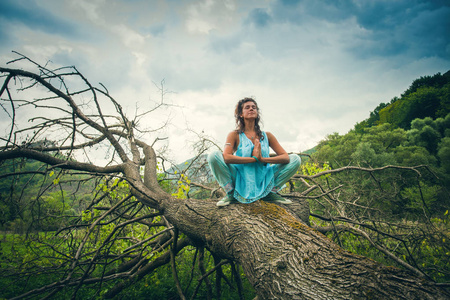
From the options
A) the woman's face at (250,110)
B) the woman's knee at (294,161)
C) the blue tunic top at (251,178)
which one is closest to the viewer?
the blue tunic top at (251,178)

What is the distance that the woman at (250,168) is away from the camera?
2.12 metres

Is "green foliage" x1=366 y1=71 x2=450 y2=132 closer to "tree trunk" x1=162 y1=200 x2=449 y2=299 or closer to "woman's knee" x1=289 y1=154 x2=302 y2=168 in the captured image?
"woman's knee" x1=289 y1=154 x2=302 y2=168

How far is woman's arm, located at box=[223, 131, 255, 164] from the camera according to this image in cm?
210

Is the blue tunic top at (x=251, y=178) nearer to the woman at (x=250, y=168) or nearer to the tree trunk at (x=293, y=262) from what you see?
the woman at (x=250, y=168)

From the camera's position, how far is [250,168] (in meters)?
2.23

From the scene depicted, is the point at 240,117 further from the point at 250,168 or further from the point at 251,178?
the point at 251,178

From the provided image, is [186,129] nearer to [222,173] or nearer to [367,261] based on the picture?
[222,173]

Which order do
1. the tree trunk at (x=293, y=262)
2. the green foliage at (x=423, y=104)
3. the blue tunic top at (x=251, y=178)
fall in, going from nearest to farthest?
the tree trunk at (x=293, y=262) → the blue tunic top at (x=251, y=178) → the green foliage at (x=423, y=104)

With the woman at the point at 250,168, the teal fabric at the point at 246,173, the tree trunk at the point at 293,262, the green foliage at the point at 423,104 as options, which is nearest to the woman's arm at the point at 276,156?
the woman at the point at 250,168

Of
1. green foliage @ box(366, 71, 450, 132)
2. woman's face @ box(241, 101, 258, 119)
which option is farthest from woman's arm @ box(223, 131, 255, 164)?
green foliage @ box(366, 71, 450, 132)

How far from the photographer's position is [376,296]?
90 centimetres

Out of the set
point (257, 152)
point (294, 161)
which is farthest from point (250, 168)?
point (294, 161)

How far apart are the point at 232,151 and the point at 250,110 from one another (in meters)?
0.61

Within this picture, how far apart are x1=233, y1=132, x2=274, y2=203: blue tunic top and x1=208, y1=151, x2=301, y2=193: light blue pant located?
0.25 feet
